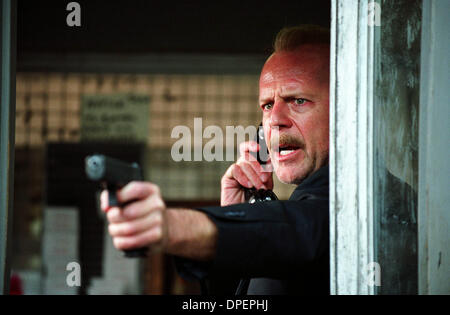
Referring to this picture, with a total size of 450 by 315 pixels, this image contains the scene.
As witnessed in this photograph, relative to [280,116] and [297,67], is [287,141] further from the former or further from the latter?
[297,67]

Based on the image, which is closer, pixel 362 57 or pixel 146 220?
pixel 146 220

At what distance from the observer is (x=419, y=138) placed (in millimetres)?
1562

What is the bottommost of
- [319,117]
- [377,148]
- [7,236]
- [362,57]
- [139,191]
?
[7,236]

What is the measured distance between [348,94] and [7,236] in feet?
3.46

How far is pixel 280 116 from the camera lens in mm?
1980

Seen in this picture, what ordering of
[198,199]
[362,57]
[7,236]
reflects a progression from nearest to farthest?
[362,57]
[7,236]
[198,199]

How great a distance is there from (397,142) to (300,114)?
1.53 ft

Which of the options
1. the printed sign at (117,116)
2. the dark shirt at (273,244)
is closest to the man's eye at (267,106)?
the dark shirt at (273,244)

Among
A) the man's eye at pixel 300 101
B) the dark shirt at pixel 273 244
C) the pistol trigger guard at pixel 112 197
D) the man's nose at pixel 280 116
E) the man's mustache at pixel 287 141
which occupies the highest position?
the man's eye at pixel 300 101

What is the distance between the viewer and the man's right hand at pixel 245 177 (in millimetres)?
2467

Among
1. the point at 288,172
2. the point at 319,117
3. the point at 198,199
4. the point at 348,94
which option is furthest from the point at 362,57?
the point at 198,199

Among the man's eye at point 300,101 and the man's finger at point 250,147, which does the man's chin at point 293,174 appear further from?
the man's finger at point 250,147

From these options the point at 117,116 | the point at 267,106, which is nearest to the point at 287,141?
the point at 267,106
